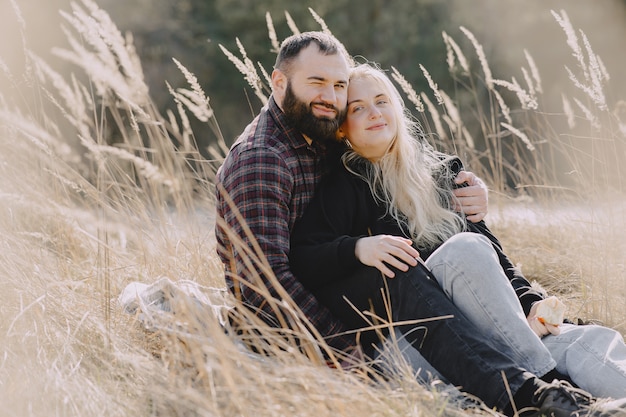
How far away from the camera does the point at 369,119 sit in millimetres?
2801

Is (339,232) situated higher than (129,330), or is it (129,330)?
(339,232)

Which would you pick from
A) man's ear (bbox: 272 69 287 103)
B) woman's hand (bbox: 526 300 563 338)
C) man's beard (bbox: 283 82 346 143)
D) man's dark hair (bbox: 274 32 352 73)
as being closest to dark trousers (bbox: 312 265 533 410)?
woman's hand (bbox: 526 300 563 338)

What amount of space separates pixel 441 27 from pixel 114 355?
10.1 m

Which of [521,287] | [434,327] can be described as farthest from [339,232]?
[521,287]

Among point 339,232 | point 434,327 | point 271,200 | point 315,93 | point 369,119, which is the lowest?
point 434,327

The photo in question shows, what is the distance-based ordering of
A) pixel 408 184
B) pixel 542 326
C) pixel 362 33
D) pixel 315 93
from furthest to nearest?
1. pixel 362 33
2. pixel 408 184
3. pixel 315 93
4. pixel 542 326

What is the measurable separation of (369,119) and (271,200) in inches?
21.9

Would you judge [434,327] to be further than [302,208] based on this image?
No

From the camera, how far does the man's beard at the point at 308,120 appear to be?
267 centimetres

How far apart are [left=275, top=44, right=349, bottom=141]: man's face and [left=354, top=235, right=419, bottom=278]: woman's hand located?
0.55 m

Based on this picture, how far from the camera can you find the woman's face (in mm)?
2797

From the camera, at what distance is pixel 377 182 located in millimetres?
2814

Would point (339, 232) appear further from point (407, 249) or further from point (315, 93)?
point (315, 93)

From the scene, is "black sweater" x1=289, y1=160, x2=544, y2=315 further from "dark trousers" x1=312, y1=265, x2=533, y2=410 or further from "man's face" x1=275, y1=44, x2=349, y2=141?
"man's face" x1=275, y1=44, x2=349, y2=141
